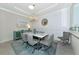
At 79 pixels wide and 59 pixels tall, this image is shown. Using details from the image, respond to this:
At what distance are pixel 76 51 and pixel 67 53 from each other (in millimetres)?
164

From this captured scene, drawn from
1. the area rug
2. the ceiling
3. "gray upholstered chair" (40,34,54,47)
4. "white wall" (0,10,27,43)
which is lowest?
the area rug

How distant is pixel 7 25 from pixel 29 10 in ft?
1.68

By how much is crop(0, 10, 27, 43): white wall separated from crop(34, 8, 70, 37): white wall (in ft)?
1.40

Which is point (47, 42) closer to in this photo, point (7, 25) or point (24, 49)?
point (24, 49)

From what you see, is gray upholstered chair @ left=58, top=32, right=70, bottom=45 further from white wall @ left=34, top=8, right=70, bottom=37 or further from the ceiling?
the ceiling

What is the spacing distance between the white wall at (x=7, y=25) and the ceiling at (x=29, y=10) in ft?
0.30

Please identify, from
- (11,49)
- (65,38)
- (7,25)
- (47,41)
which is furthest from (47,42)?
(7,25)

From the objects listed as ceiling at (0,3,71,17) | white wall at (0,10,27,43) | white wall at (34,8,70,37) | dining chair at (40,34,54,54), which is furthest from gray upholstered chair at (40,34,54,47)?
white wall at (0,10,27,43)

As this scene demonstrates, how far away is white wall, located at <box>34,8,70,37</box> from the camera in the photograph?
2.07 meters

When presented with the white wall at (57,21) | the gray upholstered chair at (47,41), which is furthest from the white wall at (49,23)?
the gray upholstered chair at (47,41)

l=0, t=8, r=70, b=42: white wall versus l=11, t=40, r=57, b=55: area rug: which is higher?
l=0, t=8, r=70, b=42: white wall

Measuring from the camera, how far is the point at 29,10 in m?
2.09

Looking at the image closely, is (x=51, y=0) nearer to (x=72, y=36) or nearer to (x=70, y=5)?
(x=70, y=5)

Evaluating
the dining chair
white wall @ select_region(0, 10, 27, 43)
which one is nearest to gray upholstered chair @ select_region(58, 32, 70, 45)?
the dining chair
